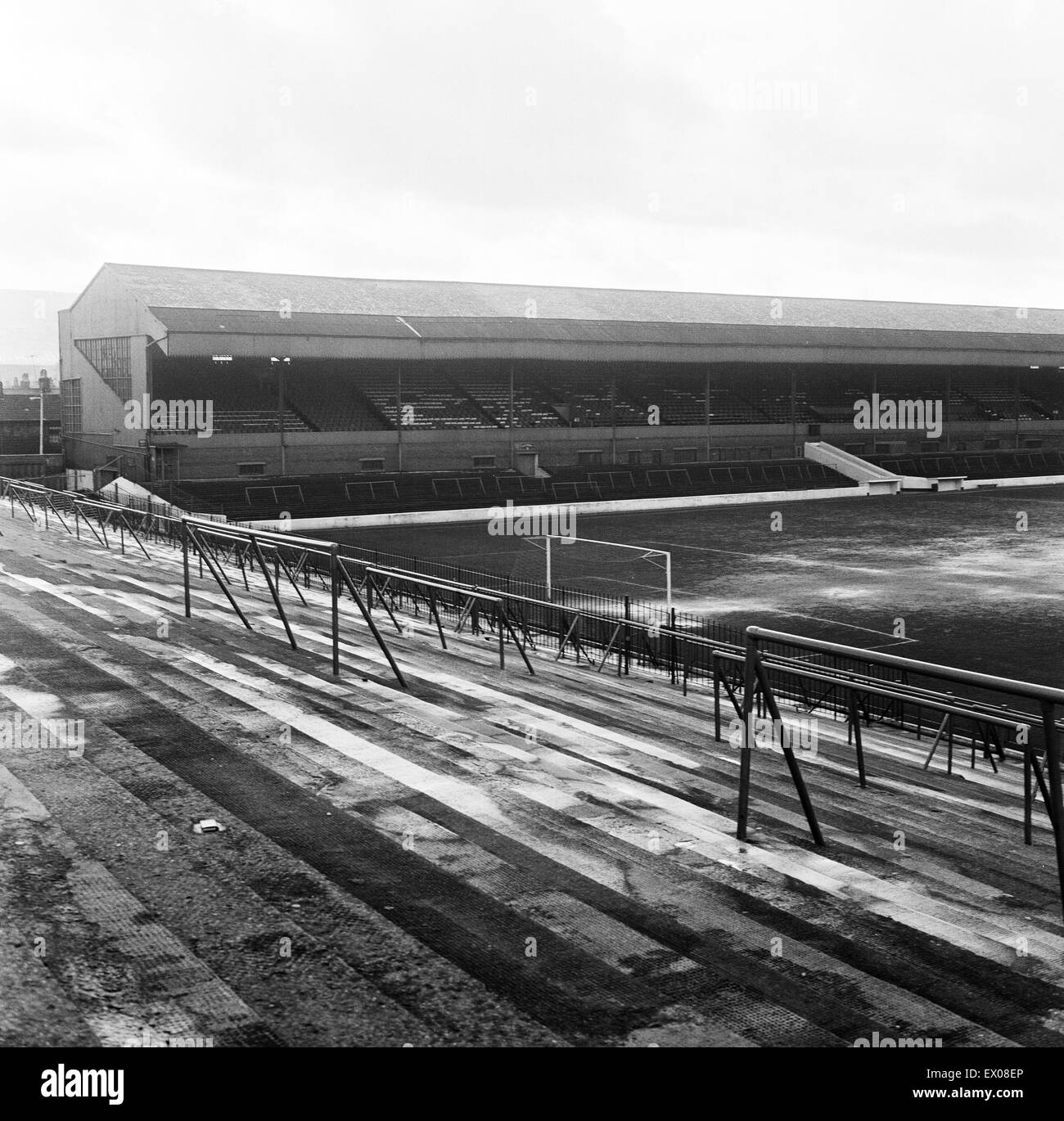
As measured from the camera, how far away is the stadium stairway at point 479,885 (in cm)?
570

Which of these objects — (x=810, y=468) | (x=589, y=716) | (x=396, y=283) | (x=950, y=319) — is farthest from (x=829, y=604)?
(x=950, y=319)

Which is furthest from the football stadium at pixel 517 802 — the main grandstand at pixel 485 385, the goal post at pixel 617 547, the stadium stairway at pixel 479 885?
the main grandstand at pixel 485 385

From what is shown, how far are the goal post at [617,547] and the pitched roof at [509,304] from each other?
1865 centimetres

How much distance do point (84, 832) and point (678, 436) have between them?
61.8 m

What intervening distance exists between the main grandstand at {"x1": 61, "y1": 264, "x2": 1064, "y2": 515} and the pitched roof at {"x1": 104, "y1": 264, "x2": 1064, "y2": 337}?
234 millimetres

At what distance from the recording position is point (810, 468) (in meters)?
67.4

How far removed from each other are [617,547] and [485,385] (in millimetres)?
27018

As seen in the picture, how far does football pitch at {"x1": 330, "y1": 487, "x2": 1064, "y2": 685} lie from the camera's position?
2616 centimetres
